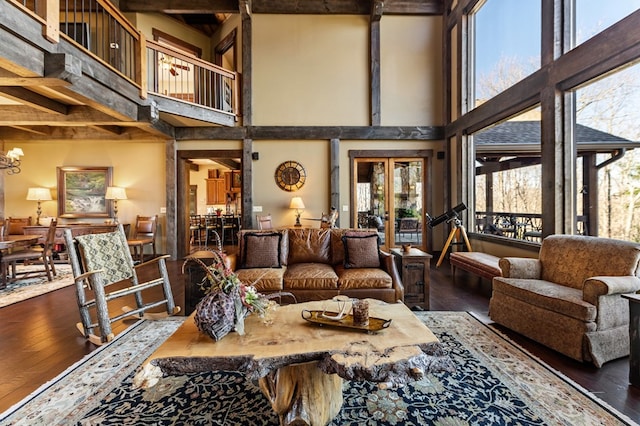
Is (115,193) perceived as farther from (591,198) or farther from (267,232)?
(591,198)

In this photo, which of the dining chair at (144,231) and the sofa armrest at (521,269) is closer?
the sofa armrest at (521,269)

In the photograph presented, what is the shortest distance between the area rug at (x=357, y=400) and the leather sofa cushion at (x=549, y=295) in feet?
1.53

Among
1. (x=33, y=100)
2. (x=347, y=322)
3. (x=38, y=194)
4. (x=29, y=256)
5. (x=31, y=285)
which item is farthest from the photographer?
(x=38, y=194)

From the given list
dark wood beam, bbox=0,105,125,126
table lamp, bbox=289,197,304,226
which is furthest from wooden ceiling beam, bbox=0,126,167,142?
table lamp, bbox=289,197,304,226

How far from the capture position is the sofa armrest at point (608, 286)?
216cm

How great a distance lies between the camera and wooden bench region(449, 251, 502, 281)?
12.4 feet

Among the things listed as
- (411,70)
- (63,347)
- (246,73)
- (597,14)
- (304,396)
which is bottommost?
(63,347)

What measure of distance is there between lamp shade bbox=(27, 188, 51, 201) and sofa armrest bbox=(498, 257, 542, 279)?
833cm

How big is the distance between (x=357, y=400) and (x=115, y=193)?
6.46 meters

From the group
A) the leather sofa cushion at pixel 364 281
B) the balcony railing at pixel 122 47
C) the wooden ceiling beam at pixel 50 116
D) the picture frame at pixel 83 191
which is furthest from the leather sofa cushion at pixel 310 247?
the picture frame at pixel 83 191

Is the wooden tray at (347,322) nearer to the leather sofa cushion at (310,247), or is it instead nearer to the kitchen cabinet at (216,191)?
the leather sofa cushion at (310,247)

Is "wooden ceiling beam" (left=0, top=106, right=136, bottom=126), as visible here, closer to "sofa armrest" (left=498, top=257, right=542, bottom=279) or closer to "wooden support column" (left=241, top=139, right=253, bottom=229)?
"wooden support column" (left=241, top=139, right=253, bottom=229)

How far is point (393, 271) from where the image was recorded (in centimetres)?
325

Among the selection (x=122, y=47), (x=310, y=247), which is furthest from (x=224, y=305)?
(x=122, y=47)
